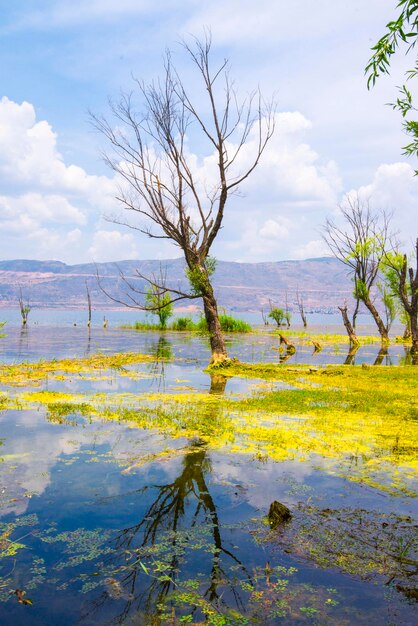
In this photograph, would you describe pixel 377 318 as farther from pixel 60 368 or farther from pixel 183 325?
pixel 60 368

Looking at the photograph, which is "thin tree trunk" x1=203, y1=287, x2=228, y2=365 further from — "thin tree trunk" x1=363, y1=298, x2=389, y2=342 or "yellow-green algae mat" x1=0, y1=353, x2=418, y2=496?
"thin tree trunk" x1=363, y1=298, x2=389, y2=342

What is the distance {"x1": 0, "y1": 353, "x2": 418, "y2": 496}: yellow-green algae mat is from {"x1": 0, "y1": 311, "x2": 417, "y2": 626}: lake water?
412mm

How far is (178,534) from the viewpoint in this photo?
6086 millimetres

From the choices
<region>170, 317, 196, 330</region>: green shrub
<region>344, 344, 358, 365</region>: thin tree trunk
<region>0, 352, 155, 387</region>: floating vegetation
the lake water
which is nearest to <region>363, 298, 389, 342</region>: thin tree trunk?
<region>344, 344, 358, 365</region>: thin tree trunk

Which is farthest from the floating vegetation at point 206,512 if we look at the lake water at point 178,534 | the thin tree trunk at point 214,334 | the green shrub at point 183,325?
the green shrub at point 183,325

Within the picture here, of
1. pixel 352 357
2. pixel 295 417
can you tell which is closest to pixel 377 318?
pixel 352 357

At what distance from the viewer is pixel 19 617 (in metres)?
4.46

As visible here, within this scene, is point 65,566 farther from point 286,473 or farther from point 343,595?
point 286,473

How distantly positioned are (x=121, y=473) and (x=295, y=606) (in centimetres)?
420

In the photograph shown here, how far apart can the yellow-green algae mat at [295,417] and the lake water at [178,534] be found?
16.2 inches

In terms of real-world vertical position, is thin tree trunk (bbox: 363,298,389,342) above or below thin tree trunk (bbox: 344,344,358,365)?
above

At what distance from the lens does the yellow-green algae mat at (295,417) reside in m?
9.05

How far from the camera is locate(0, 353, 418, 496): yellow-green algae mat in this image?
9047 mm

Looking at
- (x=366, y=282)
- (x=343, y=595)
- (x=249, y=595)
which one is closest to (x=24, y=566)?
(x=249, y=595)
